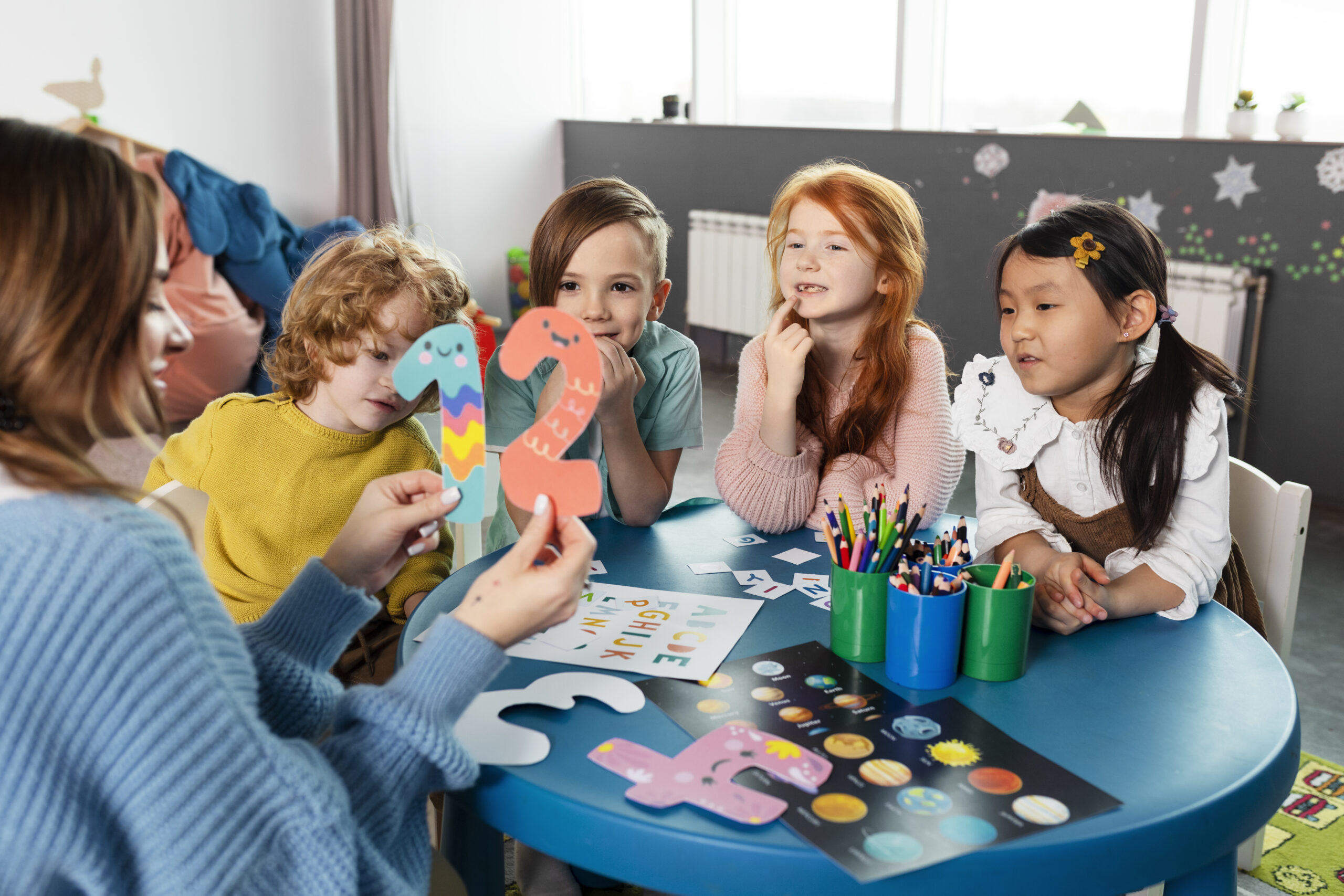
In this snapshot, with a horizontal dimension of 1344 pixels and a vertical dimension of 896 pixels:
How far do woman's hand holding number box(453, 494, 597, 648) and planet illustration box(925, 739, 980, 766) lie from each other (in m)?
0.32

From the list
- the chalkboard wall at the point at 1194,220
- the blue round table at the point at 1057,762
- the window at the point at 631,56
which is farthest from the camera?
the window at the point at 631,56

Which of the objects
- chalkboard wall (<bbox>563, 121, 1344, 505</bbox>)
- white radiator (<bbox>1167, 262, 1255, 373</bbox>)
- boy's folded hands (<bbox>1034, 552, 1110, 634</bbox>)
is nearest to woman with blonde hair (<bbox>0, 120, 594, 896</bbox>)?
boy's folded hands (<bbox>1034, 552, 1110, 634</bbox>)

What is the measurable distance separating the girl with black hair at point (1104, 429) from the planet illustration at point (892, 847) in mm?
510

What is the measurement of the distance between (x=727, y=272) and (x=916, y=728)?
462 cm

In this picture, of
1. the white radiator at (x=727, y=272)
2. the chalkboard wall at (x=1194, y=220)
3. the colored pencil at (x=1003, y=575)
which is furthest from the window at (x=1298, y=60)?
the colored pencil at (x=1003, y=575)

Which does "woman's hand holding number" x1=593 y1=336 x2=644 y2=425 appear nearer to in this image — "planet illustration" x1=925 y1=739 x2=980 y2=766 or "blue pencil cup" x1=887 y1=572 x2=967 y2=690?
"blue pencil cup" x1=887 y1=572 x2=967 y2=690

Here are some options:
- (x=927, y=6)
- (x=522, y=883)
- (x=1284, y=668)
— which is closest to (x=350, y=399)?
(x=522, y=883)

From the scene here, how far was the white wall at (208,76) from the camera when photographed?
4.53 metres

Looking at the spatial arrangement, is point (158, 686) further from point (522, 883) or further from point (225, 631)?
point (522, 883)

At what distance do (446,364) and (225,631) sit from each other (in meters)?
0.38

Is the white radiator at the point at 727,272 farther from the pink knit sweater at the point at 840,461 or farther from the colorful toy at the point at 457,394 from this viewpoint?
the colorful toy at the point at 457,394

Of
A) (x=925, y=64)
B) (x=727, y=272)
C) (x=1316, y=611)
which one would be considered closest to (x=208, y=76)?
(x=727, y=272)

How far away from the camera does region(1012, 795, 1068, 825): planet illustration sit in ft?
2.54

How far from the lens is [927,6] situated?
4.57m
